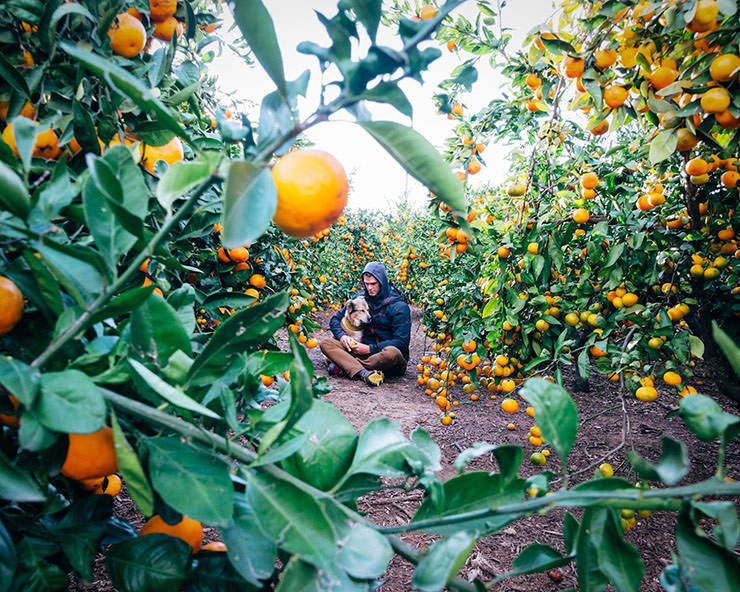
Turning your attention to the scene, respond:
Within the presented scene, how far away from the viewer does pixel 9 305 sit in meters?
0.51

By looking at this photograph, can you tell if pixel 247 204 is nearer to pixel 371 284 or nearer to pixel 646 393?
pixel 646 393

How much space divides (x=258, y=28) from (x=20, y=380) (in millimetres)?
453

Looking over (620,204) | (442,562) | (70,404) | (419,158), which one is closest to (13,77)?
(70,404)

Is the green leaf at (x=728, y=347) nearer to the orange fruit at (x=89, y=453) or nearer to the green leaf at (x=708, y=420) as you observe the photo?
the green leaf at (x=708, y=420)

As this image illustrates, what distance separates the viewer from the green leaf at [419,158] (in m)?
0.47

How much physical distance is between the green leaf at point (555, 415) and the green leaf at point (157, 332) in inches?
19.0

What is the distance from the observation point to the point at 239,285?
233cm

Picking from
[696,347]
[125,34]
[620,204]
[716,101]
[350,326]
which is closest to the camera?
[125,34]

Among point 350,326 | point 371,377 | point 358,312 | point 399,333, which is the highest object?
point 358,312

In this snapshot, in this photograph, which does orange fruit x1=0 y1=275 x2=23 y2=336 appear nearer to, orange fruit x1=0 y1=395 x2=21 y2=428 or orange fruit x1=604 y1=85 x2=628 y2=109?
orange fruit x1=0 y1=395 x2=21 y2=428

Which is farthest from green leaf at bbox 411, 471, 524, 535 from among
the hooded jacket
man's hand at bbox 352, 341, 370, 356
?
the hooded jacket

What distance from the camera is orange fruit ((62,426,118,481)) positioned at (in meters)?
0.54

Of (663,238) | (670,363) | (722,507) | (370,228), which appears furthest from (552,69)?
(370,228)

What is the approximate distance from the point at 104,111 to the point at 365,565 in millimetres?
A: 885
